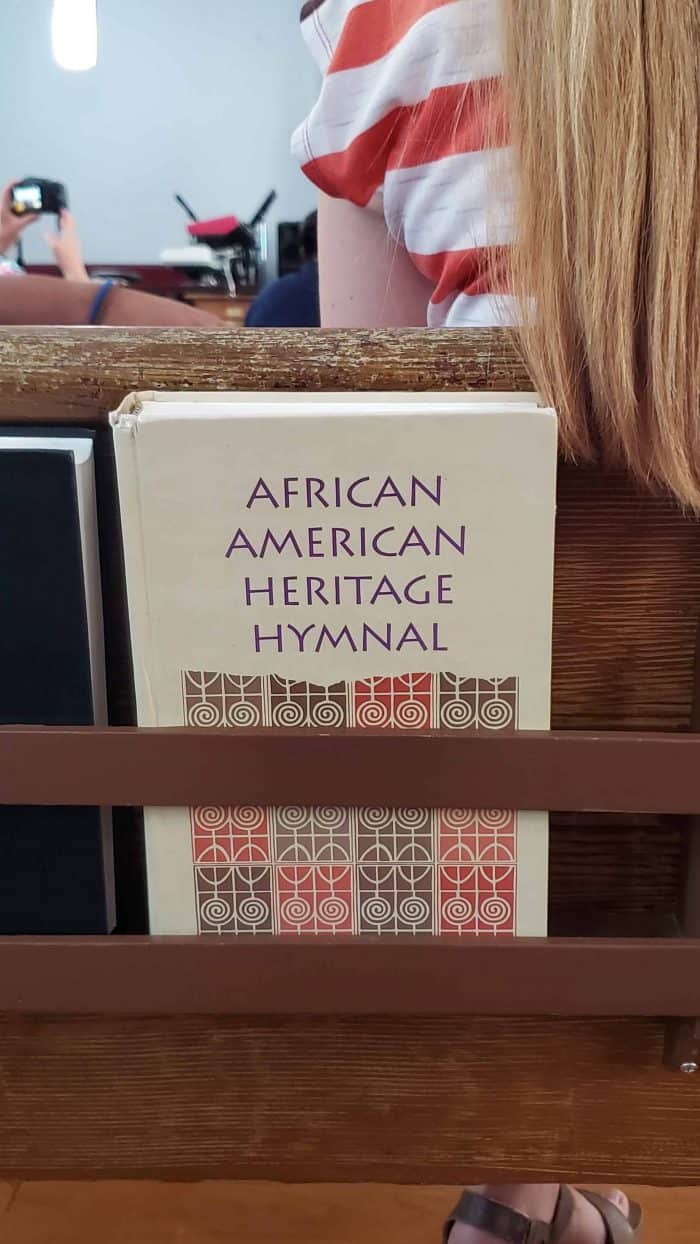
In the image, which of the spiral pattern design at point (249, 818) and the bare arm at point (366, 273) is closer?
the spiral pattern design at point (249, 818)

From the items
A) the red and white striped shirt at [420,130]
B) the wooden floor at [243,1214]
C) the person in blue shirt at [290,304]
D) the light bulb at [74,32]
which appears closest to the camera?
the red and white striped shirt at [420,130]

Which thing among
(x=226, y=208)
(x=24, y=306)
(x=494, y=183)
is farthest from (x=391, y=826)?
(x=226, y=208)

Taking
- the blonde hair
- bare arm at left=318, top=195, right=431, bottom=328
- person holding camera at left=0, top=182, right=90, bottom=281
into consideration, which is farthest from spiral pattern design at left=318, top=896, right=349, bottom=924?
person holding camera at left=0, top=182, right=90, bottom=281

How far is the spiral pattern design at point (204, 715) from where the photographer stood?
38 cm

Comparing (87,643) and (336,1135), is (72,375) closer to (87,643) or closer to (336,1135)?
(87,643)

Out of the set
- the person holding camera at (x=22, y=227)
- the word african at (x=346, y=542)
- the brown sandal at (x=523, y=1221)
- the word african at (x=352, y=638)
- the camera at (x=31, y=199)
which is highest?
the camera at (x=31, y=199)

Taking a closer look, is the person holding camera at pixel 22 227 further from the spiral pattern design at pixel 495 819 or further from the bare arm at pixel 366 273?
the spiral pattern design at pixel 495 819

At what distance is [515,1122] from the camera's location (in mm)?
423

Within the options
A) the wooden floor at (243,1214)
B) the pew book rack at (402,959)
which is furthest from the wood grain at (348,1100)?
the wooden floor at (243,1214)

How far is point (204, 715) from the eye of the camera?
379mm

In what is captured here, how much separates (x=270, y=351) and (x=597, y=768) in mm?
214

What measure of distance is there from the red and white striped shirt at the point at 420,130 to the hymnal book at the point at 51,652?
0.74 feet

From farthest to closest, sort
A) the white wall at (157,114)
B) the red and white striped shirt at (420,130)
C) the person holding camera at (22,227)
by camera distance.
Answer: the white wall at (157,114)
the person holding camera at (22,227)
the red and white striped shirt at (420,130)

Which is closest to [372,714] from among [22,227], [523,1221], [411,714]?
[411,714]
